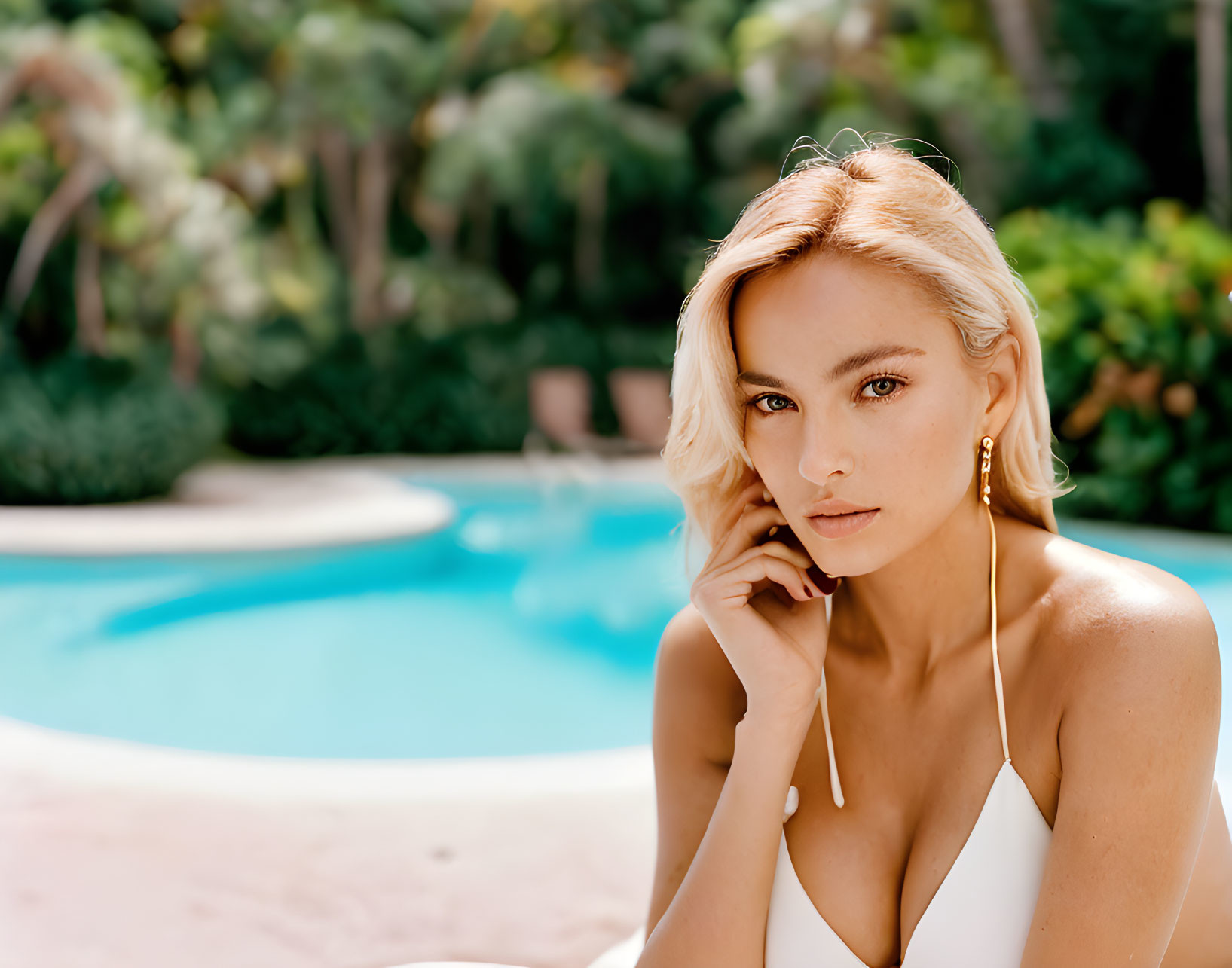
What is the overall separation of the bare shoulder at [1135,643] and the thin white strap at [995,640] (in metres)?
0.07

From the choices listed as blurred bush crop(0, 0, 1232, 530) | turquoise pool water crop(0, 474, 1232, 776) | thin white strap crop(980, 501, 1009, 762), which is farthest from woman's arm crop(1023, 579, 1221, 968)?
blurred bush crop(0, 0, 1232, 530)

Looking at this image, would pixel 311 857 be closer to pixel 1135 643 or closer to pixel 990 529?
pixel 990 529

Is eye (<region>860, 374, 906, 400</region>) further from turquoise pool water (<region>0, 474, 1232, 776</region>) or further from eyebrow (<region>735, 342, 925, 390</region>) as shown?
turquoise pool water (<region>0, 474, 1232, 776</region>)

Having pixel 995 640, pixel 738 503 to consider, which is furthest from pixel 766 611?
pixel 995 640

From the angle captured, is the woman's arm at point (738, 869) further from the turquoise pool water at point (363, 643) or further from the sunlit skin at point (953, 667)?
the turquoise pool water at point (363, 643)

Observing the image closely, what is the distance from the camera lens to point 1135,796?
118 centimetres

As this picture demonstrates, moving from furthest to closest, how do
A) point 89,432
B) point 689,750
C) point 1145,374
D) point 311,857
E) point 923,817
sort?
point 89,432 < point 1145,374 < point 311,857 < point 689,750 < point 923,817

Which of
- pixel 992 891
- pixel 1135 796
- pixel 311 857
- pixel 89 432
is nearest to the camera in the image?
pixel 1135 796

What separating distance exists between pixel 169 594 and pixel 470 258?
448 inches

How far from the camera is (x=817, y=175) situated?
54.4 inches

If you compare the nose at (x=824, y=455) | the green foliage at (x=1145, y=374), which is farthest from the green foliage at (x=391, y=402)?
the nose at (x=824, y=455)

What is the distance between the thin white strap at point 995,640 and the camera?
134 cm

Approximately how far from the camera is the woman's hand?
1.46 meters

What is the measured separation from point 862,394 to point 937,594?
341 millimetres
